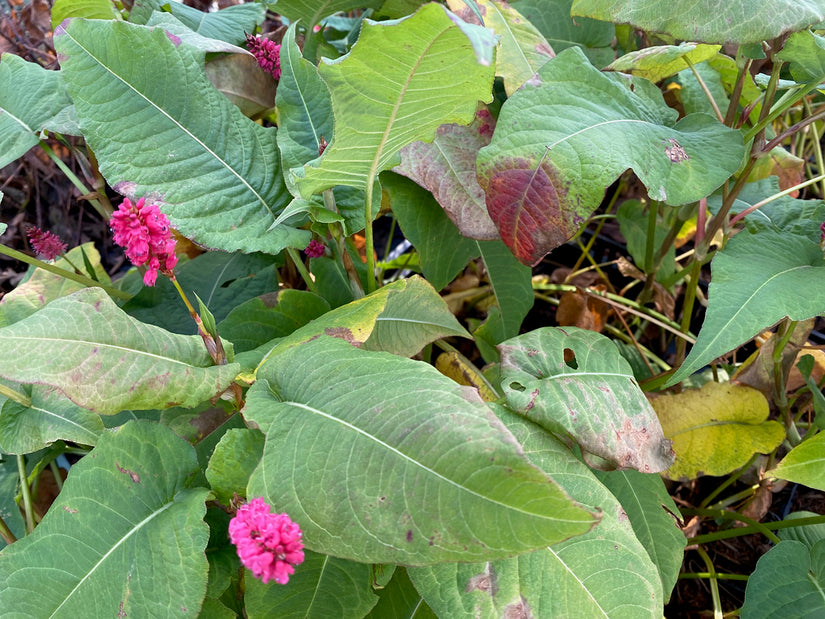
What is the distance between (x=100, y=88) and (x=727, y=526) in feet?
4.15

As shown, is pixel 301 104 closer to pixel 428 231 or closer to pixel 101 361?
pixel 428 231

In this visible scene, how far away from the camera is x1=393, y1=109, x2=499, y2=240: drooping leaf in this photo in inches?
36.7

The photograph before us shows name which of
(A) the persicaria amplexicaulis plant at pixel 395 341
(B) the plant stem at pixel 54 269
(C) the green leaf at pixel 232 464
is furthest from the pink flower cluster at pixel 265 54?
(C) the green leaf at pixel 232 464

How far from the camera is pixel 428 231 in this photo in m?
1.04

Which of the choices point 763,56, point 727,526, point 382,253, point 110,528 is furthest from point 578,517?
point 382,253

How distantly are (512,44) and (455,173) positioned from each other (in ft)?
0.71

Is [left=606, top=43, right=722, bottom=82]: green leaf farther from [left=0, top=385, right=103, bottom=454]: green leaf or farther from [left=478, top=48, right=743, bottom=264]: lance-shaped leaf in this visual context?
[left=0, top=385, right=103, bottom=454]: green leaf

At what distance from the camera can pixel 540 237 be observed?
797 mm

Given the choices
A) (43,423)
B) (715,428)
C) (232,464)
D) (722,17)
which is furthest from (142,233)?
(715,428)

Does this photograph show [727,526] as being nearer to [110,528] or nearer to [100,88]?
[110,528]

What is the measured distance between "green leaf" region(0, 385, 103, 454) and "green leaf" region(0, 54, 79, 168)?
0.36 meters

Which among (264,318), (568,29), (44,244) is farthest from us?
(568,29)

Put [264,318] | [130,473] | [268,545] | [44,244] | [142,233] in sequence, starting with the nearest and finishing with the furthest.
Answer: [268,545] → [142,233] → [130,473] → [264,318] → [44,244]

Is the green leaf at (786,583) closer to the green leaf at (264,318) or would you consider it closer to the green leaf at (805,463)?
the green leaf at (805,463)
